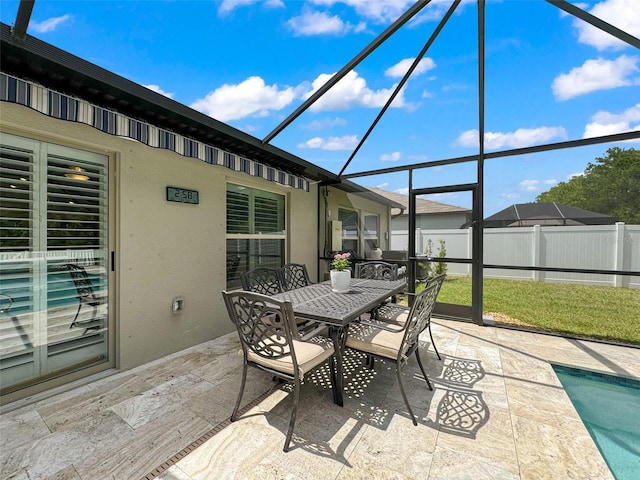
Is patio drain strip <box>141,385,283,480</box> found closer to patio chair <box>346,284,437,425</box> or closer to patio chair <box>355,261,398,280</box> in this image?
patio chair <box>346,284,437,425</box>

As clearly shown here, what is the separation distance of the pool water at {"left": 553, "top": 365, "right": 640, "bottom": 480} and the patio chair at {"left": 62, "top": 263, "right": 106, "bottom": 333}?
4823 millimetres

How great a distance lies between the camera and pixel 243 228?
195 inches

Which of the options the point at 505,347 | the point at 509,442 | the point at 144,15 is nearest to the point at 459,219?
the point at 505,347

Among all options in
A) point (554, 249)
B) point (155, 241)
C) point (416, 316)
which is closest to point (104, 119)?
point (155, 241)

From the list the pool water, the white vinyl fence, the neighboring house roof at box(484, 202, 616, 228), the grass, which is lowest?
the pool water

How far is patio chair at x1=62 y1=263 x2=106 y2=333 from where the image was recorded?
301 cm

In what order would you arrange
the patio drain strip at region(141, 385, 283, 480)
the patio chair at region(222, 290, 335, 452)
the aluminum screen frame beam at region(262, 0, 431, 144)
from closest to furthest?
the patio drain strip at region(141, 385, 283, 480) → the patio chair at region(222, 290, 335, 452) → the aluminum screen frame beam at region(262, 0, 431, 144)

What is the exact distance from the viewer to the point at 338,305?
2.92 meters

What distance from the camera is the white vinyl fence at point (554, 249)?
422 centimetres

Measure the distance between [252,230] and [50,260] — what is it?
2806mm

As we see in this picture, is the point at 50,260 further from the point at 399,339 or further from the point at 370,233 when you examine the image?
the point at 370,233

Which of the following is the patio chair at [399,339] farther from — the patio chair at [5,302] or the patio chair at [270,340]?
the patio chair at [5,302]

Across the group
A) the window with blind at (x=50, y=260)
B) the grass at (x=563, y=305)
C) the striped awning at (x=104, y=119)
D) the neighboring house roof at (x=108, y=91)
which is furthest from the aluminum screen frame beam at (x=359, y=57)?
the grass at (x=563, y=305)


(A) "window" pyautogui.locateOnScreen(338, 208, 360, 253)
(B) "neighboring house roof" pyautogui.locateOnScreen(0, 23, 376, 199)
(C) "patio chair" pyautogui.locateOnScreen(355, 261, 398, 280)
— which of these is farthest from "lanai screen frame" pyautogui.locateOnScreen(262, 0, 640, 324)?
(A) "window" pyautogui.locateOnScreen(338, 208, 360, 253)
